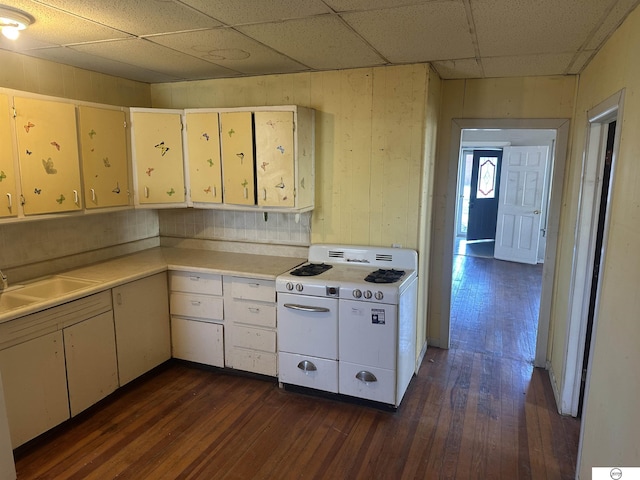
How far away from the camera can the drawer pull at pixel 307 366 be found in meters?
3.04

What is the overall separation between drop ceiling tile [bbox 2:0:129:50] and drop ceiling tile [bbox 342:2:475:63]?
4.38 ft

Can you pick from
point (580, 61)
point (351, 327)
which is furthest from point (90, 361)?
point (580, 61)

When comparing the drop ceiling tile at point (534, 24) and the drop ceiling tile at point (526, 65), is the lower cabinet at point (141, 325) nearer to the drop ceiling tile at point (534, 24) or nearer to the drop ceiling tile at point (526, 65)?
the drop ceiling tile at point (534, 24)

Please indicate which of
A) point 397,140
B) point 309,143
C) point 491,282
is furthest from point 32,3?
point 491,282

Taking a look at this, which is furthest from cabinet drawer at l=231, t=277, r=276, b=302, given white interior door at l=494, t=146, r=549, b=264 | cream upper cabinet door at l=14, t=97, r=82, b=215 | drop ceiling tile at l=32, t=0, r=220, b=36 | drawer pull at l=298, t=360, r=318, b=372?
white interior door at l=494, t=146, r=549, b=264

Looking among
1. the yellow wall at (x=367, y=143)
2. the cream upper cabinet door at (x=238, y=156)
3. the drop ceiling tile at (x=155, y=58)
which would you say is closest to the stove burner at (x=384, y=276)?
the yellow wall at (x=367, y=143)

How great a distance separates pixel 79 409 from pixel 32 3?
2.32 metres

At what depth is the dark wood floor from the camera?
2375mm

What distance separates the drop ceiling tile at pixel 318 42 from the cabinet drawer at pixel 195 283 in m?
1.73

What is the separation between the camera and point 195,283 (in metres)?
3.37

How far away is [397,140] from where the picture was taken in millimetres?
3160

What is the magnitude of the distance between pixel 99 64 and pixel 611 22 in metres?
3.20

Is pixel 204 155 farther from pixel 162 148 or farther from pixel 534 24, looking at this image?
pixel 534 24

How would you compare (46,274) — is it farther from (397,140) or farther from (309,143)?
(397,140)
